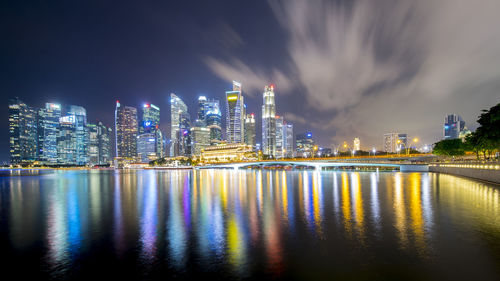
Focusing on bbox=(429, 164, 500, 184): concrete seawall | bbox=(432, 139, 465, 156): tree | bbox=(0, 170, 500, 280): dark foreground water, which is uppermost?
bbox=(432, 139, 465, 156): tree

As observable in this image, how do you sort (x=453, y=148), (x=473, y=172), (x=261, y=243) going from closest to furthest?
1. (x=261, y=243)
2. (x=473, y=172)
3. (x=453, y=148)

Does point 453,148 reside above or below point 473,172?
above

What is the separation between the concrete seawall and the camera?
1727 inches

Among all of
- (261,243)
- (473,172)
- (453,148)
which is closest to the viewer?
(261,243)

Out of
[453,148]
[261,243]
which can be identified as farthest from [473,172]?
[261,243]

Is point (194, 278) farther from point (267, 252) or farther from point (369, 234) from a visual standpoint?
point (369, 234)

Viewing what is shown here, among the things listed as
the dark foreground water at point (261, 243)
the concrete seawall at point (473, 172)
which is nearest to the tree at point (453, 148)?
the concrete seawall at point (473, 172)

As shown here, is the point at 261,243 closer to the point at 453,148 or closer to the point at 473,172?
the point at 473,172

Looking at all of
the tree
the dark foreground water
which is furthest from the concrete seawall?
the dark foreground water

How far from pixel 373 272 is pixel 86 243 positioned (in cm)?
1455

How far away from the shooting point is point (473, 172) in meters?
55.1

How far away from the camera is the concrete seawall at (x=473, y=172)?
4388 centimetres

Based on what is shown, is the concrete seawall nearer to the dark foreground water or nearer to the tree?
the tree

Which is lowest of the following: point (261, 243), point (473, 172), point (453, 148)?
point (473, 172)
